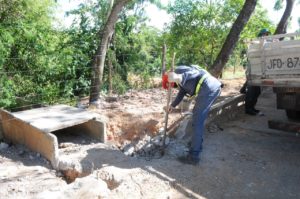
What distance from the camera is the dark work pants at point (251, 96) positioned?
7.46 m

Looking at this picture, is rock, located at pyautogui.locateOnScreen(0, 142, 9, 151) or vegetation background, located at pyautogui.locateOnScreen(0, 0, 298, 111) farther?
vegetation background, located at pyautogui.locateOnScreen(0, 0, 298, 111)

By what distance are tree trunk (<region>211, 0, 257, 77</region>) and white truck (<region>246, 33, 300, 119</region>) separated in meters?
2.00

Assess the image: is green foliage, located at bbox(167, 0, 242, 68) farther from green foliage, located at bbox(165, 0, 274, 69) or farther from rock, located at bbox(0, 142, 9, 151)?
rock, located at bbox(0, 142, 9, 151)

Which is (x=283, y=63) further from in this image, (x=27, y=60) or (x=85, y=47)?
(x=85, y=47)

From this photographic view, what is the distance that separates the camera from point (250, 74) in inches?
258

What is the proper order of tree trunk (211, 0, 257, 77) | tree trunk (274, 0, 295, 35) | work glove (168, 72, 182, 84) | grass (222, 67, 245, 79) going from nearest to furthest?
work glove (168, 72, 182, 84) → tree trunk (211, 0, 257, 77) → tree trunk (274, 0, 295, 35) → grass (222, 67, 245, 79)

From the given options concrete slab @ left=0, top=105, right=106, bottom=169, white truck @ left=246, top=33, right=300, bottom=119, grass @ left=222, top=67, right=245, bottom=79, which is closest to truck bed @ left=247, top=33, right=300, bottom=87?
white truck @ left=246, top=33, right=300, bottom=119

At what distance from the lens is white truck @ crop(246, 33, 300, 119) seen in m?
5.51

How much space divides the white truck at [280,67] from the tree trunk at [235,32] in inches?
78.7

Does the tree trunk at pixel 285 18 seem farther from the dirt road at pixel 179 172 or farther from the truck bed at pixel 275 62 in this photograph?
the dirt road at pixel 179 172

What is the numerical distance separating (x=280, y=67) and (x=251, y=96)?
5.98 ft

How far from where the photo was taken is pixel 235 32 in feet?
27.6

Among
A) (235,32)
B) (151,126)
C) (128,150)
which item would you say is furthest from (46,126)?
(235,32)

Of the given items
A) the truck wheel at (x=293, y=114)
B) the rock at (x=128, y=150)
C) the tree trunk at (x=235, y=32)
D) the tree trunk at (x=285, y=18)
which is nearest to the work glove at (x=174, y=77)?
the rock at (x=128, y=150)
